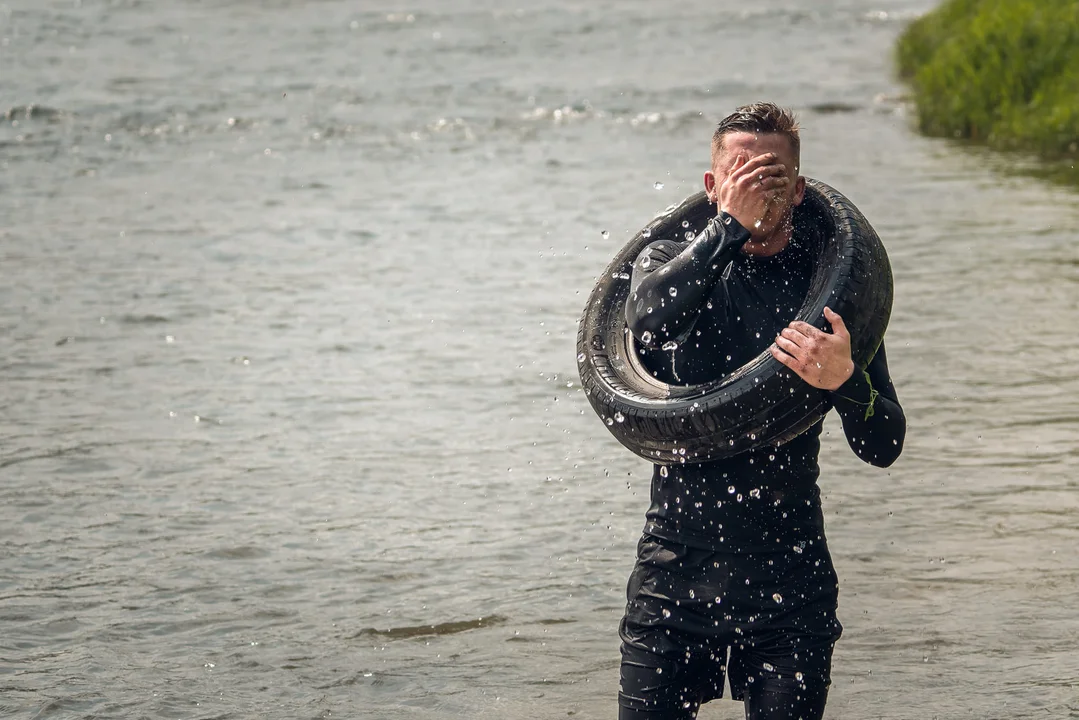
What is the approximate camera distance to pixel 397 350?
37.8 ft

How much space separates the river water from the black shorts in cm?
185

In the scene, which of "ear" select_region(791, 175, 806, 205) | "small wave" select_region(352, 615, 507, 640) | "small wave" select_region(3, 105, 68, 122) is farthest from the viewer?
"small wave" select_region(3, 105, 68, 122)

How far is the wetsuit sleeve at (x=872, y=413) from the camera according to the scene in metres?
4.00

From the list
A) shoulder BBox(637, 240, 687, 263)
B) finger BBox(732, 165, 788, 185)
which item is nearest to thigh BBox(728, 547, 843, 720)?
shoulder BBox(637, 240, 687, 263)

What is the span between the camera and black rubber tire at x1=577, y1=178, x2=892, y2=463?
13.2 feet

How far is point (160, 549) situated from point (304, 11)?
1506 inches

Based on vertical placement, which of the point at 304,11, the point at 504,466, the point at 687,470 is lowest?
the point at 304,11

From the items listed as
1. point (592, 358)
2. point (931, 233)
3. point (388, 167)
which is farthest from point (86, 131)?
point (592, 358)

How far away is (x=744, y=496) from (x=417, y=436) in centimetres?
552

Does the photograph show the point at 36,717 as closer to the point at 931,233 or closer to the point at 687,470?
the point at 687,470

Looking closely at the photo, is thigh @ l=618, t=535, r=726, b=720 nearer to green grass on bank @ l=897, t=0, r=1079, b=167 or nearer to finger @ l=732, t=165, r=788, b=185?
finger @ l=732, t=165, r=788, b=185

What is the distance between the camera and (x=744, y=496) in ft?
13.4

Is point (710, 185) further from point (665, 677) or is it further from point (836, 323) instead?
point (665, 677)

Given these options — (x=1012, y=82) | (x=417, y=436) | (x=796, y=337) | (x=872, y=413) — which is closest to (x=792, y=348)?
(x=796, y=337)
